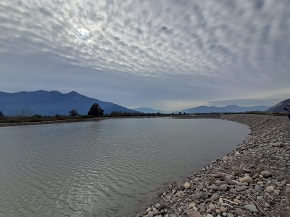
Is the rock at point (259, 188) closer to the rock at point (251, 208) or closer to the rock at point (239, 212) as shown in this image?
the rock at point (251, 208)

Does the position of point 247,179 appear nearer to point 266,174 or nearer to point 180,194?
point 266,174

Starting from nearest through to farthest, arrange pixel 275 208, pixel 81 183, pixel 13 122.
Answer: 1. pixel 275 208
2. pixel 81 183
3. pixel 13 122

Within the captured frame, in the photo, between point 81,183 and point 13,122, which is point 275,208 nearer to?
point 81,183

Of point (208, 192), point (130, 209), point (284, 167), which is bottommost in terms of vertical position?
point (130, 209)

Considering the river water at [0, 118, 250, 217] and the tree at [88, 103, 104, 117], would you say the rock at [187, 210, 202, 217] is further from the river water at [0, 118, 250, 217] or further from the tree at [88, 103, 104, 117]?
the tree at [88, 103, 104, 117]

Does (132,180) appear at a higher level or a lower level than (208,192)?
lower

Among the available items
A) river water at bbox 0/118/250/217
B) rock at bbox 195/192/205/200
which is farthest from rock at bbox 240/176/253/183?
river water at bbox 0/118/250/217

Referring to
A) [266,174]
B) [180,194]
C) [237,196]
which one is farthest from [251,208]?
[180,194]

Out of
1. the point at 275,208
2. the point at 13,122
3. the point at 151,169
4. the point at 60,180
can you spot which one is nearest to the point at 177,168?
the point at 151,169

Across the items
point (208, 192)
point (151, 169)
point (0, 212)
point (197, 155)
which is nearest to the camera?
point (208, 192)

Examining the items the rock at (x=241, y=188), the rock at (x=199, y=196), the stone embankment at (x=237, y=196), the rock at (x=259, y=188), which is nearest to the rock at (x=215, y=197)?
Answer: the stone embankment at (x=237, y=196)

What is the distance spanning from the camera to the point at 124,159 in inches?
583

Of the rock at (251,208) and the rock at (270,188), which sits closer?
the rock at (251,208)

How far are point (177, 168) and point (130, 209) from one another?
550 cm
